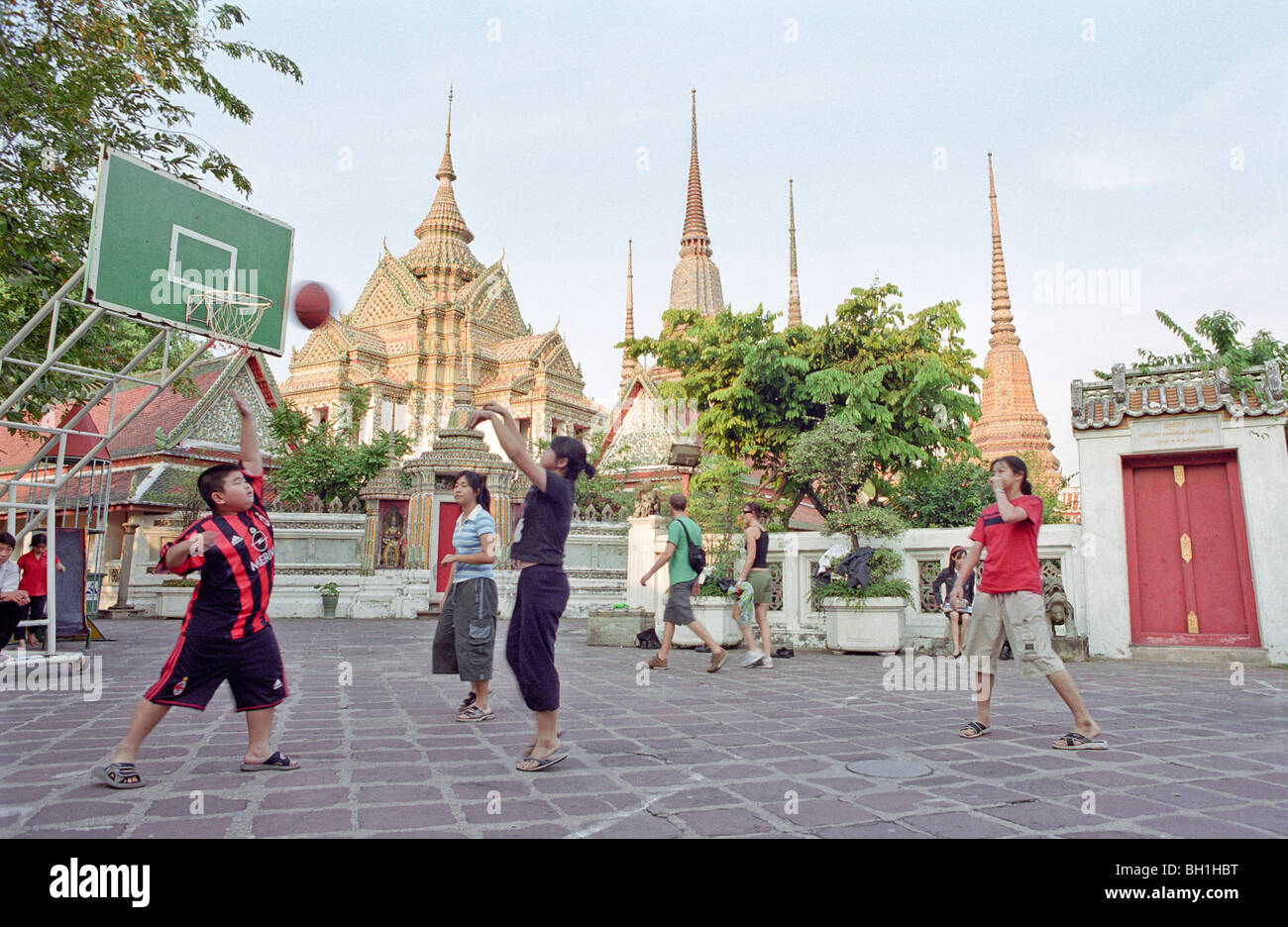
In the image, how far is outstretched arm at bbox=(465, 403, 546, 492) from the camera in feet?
11.8

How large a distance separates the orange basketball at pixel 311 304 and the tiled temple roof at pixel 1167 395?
31.2ft

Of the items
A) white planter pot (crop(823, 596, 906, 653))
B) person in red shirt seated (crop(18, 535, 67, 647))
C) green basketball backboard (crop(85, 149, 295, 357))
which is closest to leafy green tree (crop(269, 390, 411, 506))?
person in red shirt seated (crop(18, 535, 67, 647))

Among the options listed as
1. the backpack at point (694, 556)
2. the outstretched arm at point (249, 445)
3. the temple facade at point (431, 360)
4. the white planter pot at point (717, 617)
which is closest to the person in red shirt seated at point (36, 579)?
the outstretched arm at point (249, 445)

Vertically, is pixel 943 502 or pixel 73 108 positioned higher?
pixel 73 108

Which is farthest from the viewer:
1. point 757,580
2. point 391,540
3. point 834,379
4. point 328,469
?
point 328,469

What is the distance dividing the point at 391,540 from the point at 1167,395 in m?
16.7

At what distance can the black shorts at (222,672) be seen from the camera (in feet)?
11.6

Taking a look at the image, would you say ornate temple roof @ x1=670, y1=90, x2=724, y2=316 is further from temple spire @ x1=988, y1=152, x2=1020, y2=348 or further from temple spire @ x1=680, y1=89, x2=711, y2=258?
temple spire @ x1=988, y1=152, x2=1020, y2=348

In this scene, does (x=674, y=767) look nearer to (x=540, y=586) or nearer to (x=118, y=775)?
(x=540, y=586)

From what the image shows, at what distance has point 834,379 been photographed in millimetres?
13391

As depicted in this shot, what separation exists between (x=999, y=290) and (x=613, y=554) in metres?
29.2

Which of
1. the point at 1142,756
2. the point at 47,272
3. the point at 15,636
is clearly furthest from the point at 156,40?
the point at 1142,756

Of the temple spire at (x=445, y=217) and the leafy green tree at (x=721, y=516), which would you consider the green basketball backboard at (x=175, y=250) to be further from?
the temple spire at (x=445, y=217)

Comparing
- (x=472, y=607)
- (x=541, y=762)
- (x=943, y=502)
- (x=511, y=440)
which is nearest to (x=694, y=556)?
(x=472, y=607)
